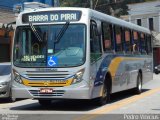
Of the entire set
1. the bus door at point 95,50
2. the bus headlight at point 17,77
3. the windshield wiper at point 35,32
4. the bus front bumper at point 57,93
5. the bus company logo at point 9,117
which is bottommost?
the bus company logo at point 9,117

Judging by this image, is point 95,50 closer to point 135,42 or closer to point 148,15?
point 135,42

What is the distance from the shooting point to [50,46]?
14.4m

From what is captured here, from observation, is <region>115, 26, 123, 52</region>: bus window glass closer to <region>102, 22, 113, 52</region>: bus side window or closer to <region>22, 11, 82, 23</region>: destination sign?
<region>102, 22, 113, 52</region>: bus side window

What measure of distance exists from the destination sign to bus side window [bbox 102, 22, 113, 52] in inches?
68.0

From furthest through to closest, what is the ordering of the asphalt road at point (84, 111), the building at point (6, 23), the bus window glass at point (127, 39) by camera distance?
the building at point (6, 23)
the bus window glass at point (127, 39)
the asphalt road at point (84, 111)

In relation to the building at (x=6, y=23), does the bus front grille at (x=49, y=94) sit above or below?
below

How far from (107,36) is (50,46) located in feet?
9.09

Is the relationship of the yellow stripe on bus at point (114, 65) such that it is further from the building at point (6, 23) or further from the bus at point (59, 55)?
the building at point (6, 23)

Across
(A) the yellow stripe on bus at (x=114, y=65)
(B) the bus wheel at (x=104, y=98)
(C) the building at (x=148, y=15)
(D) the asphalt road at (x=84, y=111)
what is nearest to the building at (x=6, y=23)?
Answer: (A) the yellow stripe on bus at (x=114, y=65)

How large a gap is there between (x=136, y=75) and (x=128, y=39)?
2030mm

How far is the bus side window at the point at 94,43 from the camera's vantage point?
14.6 meters

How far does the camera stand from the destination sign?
1459cm

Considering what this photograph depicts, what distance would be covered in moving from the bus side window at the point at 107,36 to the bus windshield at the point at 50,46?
1.77 metres

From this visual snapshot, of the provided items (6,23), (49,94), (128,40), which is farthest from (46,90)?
(6,23)
